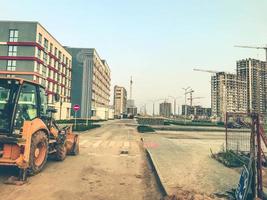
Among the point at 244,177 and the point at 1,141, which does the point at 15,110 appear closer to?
the point at 1,141

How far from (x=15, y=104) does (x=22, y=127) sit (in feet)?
2.42

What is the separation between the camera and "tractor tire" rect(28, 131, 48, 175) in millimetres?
7883

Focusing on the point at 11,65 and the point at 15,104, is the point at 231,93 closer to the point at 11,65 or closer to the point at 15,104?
the point at 11,65

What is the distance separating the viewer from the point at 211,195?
6367 mm

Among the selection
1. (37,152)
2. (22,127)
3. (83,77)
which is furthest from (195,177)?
(83,77)

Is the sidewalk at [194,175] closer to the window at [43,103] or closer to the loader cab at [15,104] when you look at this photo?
the window at [43,103]

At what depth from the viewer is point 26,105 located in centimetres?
852

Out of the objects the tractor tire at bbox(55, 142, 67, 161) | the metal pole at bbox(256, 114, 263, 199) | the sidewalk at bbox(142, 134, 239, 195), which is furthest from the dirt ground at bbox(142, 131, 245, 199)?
the tractor tire at bbox(55, 142, 67, 161)

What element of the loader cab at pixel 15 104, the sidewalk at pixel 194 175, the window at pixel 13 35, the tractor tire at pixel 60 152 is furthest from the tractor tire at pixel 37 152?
the window at pixel 13 35

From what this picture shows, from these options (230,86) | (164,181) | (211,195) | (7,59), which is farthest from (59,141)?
(230,86)

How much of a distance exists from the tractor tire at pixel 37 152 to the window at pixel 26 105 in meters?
0.63

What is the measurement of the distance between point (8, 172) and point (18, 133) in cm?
139

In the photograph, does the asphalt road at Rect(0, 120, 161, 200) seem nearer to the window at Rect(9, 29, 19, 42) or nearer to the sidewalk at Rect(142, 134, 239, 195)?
the sidewalk at Rect(142, 134, 239, 195)

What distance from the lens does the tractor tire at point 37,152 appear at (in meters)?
7.88
